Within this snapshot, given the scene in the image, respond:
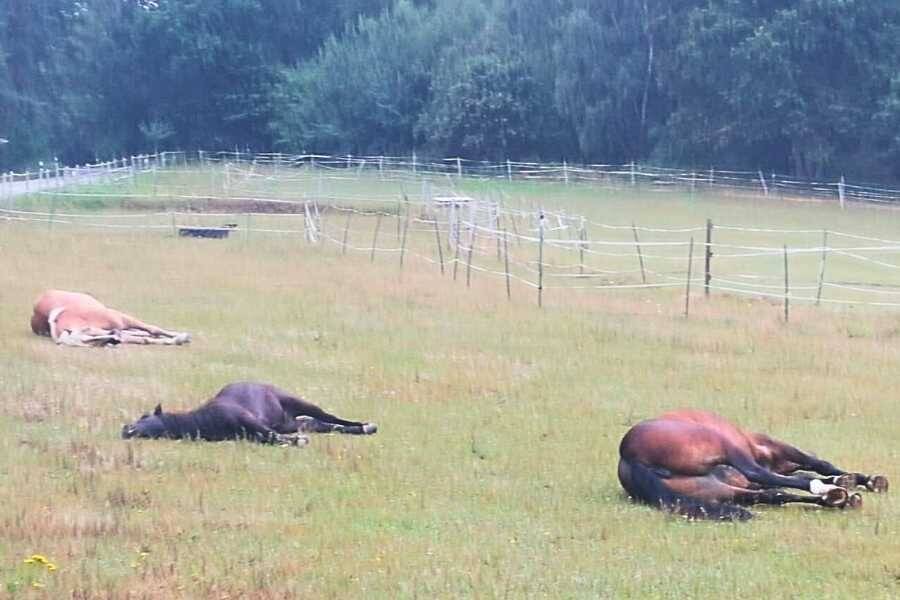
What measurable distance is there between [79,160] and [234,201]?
33131mm

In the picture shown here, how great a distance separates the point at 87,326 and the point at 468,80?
48095mm

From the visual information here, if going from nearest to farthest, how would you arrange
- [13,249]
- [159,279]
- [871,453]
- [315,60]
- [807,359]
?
[871,453] → [807,359] → [159,279] → [13,249] → [315,60]

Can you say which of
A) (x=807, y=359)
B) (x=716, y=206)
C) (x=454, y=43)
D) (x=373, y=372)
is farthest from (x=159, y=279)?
(x=454, y=43)

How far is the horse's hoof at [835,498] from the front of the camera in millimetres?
7743

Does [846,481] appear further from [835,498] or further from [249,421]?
[249,421]

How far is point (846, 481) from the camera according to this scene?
8.27 meters

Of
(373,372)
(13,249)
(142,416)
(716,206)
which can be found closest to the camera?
(142,416)

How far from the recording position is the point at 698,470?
7.77 meters

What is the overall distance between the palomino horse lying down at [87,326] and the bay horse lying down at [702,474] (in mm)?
7764

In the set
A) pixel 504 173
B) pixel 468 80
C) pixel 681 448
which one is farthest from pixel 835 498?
pixel 468 80

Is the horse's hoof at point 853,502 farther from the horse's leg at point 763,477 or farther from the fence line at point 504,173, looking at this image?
the fence line at point 504,173

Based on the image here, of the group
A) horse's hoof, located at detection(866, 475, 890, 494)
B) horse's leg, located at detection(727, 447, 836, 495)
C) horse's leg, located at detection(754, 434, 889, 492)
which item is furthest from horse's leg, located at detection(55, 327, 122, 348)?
horse's hoof, located at detection(866, 475, 890, 494)

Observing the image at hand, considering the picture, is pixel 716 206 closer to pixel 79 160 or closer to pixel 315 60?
pixel 315 60

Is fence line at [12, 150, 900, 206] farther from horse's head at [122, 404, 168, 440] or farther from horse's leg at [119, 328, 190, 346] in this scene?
horse's head at [122, 404, 168, 440]
